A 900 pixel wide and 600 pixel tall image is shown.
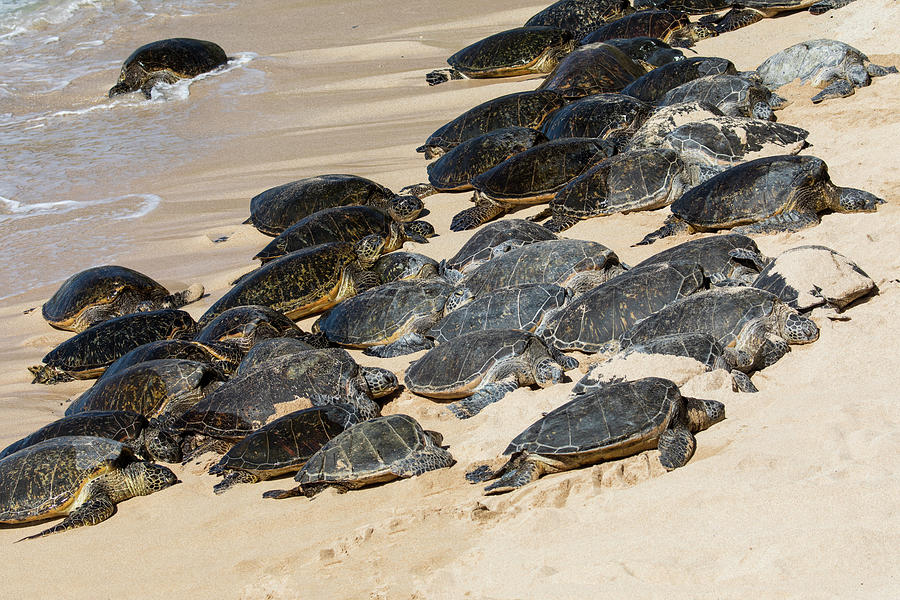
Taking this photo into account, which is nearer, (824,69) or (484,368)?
(484,368)

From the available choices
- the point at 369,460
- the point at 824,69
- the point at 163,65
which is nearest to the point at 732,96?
the point at 824,69

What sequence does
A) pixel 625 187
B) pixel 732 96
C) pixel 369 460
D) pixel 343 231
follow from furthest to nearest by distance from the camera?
pixel 732 96 → pixel 343 231 → pixel 625 187 → pixel 369 460

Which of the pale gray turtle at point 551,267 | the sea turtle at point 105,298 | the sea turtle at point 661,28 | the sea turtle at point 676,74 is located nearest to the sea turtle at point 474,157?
the sea turtle at point 676,74

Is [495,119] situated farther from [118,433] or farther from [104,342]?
[118,433]

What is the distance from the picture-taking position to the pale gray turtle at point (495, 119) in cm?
1002

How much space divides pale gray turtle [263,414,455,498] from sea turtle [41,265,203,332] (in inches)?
156

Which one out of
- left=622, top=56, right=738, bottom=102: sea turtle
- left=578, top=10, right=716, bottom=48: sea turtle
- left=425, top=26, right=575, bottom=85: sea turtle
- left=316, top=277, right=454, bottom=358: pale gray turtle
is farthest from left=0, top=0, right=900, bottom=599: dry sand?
left=425, top=26, right=575, bottom=85: sea turtle

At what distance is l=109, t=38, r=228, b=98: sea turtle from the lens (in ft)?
47.2

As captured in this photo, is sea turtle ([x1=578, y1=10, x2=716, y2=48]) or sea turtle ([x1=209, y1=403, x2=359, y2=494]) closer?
sea turtle ([x1=209, y1=403, x2=359, y2=494])

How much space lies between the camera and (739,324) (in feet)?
16.0

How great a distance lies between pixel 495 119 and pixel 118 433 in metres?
5.88

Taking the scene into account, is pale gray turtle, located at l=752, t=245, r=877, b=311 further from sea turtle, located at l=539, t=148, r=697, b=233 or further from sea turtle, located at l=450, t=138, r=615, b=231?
sea turtle, located at l=450, t=138, r=615, b=231

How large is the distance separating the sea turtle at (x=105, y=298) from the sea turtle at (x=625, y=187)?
360 cm

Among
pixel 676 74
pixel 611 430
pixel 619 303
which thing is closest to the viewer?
pixel 611 430
